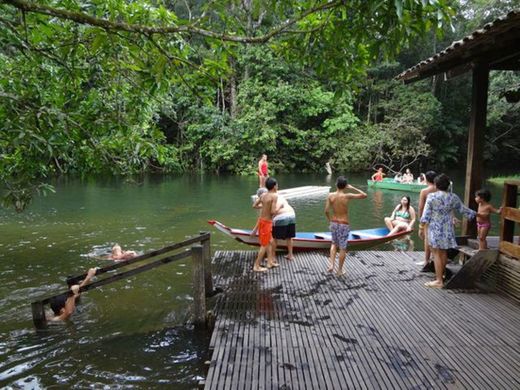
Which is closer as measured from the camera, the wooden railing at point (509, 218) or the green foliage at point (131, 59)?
the green foliage at point (131, 59)

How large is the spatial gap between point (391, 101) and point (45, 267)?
2818cm

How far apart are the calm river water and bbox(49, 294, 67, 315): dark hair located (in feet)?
0.79

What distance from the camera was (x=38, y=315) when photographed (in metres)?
6.18

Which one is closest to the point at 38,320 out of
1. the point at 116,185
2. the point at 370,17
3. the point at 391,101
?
the point at 370,17

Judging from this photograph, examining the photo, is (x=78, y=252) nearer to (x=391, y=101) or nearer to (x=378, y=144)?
(x=378, y=144)

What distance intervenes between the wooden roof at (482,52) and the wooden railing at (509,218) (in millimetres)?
1739

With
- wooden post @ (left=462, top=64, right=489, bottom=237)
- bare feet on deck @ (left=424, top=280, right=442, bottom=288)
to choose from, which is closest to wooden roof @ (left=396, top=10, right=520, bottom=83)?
wooden post @ (left=462, top=64, right=489, bottom=237)

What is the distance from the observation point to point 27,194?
4980 mm

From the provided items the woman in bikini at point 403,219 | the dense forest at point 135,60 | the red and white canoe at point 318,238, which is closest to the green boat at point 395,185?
the woman in bikini at point 403,219

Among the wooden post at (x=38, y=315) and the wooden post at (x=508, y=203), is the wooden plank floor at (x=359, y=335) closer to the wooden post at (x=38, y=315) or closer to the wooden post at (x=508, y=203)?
the wooden post at (x=508, y=203)

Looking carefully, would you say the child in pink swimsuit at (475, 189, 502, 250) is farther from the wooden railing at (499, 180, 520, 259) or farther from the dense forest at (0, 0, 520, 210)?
the dense forest at (0, 0, 520, 210)

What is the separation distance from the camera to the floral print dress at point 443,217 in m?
5.99

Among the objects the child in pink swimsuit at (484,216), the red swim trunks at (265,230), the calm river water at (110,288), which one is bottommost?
the calm river water at (110,288)

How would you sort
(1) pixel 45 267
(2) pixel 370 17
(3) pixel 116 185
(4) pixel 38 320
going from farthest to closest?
(3) pixel 116 185 < (1) pixel 45 267 < (4) pixel 38 320 < (2) pixel 370 17
